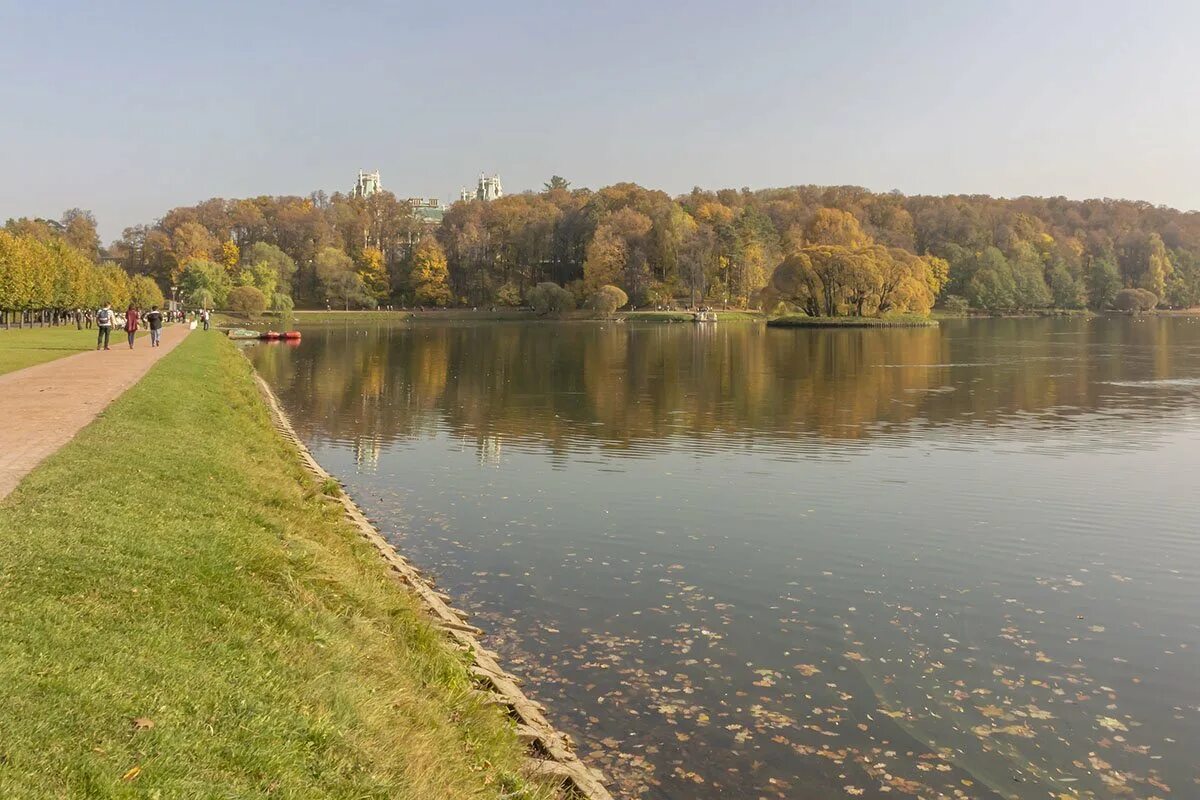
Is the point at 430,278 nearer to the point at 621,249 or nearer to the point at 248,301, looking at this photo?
the point at 621,249

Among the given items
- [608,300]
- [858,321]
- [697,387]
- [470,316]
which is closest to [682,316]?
[608,300]

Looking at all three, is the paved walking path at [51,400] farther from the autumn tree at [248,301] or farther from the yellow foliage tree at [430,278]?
the yellow foliage tree at [430,278]

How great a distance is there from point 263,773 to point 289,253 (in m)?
152

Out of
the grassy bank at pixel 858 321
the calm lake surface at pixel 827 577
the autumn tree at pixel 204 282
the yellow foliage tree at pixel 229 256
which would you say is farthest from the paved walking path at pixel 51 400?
the yellow foliage tree at pixel 229 256

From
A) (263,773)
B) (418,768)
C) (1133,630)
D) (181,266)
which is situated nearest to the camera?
(263,773)

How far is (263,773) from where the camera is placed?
5.57 metres

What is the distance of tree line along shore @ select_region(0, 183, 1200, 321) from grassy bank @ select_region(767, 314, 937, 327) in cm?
628

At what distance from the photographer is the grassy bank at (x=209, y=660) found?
17.7ft

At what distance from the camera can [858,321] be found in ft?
331

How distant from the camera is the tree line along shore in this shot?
132 meters

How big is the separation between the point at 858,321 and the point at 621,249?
145 feet

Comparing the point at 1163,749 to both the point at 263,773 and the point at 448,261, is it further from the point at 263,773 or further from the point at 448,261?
the point at 448,261

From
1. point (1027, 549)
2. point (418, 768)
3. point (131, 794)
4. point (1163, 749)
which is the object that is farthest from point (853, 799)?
point (1027, 549)

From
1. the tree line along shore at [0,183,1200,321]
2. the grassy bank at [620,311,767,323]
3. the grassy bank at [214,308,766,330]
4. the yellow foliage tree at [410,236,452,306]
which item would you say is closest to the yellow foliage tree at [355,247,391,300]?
the tree line along shore at [0,183,1200,321]
